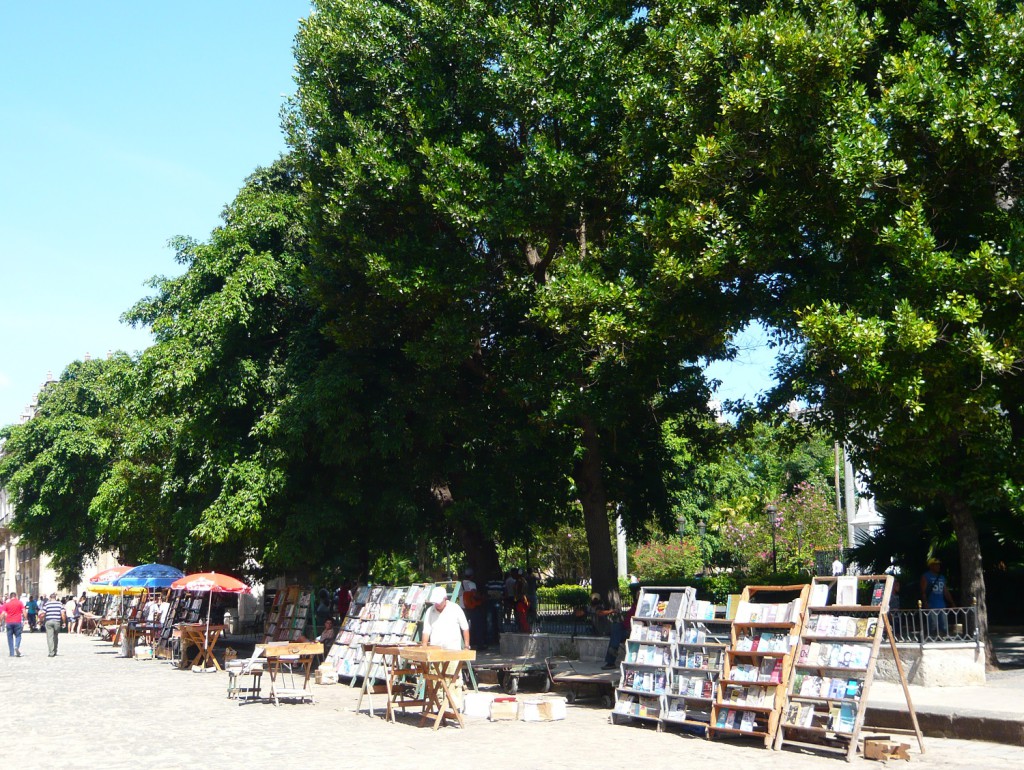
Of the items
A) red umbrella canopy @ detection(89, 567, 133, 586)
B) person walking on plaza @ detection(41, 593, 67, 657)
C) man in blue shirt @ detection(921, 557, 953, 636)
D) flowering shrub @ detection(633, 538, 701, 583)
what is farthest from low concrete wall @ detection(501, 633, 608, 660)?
flowering shrub @ detection(633, 538, 701, 583)

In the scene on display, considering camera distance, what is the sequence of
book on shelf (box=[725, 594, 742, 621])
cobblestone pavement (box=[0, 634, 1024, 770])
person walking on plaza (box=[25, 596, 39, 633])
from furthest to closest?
person walking on plaza (box=[25, 596, 39, 633]) → book on shelf (box=[725, 594, 742, 621]) → cobblestone pavement (box=[0, 634, 1024, 770])

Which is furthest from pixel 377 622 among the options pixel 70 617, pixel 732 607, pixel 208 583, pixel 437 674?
pixel 70 617

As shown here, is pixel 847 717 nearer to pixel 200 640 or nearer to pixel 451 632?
pixel 451 632

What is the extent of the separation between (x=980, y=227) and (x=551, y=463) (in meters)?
10.6

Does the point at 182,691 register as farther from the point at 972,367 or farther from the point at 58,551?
the point at 58,551

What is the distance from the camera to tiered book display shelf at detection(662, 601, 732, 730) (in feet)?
42.7

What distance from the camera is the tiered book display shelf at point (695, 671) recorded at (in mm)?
13008

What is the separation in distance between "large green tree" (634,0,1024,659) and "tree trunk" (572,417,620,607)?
6.00m

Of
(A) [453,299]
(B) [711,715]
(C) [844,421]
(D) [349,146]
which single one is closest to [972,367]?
(C) [844,421]

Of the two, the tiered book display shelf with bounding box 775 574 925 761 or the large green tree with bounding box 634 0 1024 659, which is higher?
the large green tree with bounding box 634 0 1024 659

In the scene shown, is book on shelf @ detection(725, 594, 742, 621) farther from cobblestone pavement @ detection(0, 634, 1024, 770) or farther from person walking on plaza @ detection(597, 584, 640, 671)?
person walking on plaza @ detection(597, 584, 640, 671)

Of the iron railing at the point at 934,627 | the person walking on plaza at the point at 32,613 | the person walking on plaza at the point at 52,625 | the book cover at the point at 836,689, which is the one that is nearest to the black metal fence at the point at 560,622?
the iron railing at the point at 934,627

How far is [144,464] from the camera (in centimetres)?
3906

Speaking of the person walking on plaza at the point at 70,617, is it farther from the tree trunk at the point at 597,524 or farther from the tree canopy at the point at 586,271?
the tree trunk at the point at 597,524
